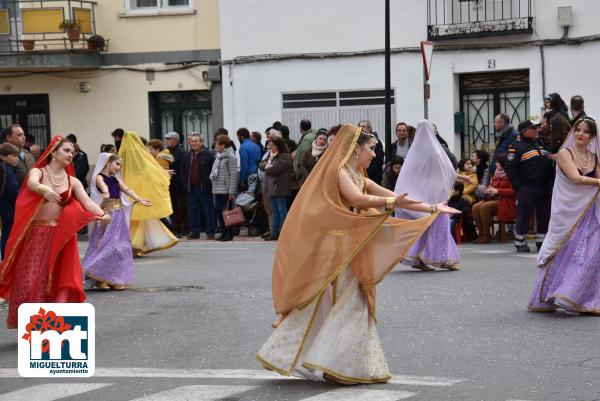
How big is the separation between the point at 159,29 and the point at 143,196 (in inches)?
392

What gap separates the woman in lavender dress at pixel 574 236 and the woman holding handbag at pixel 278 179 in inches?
372

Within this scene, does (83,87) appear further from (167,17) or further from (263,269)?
(263,269)

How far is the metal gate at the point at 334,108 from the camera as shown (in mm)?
26094

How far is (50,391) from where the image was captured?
881 centimetres

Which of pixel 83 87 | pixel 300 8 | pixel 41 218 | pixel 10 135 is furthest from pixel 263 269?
pixel 83 87

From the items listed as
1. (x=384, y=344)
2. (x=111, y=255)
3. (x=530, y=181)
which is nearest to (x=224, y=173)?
(x=530, y=181)

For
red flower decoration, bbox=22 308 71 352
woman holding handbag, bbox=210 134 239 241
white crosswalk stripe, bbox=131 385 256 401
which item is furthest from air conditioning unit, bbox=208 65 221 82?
white crosswalk stripe, bbox=131 385 256 401

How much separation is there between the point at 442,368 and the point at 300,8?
18196 mm

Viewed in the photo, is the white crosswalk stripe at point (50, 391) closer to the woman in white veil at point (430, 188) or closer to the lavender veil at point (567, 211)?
the lavender veil at point (567, 211)

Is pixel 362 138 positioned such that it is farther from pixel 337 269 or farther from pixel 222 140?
pixel 222 140

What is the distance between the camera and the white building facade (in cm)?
2402

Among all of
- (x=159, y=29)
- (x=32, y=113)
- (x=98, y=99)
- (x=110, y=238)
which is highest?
(x=159, y=29)

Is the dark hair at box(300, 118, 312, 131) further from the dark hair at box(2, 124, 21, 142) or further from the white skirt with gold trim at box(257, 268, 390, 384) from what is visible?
the white skirt with gold trim at box(257, 268, 390, 384)

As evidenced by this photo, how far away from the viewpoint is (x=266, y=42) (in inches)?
1064
